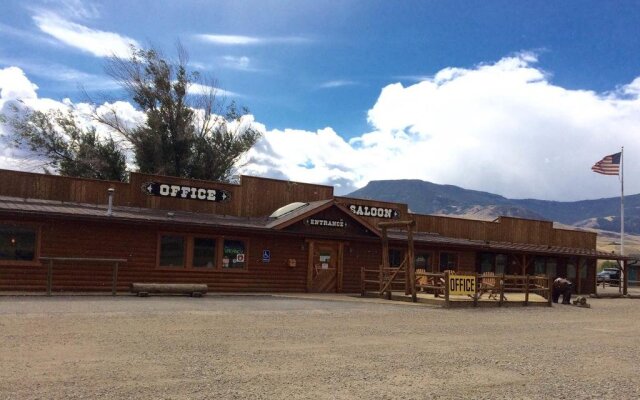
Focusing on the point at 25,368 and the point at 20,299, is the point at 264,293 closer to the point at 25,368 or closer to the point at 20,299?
the point at 20,299

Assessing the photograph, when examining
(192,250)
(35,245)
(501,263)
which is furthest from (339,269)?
(35,245)

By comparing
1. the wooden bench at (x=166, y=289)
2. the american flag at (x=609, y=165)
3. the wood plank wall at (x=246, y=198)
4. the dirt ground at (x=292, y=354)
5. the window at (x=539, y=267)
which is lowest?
the dirt ground at (x=292, y=354)

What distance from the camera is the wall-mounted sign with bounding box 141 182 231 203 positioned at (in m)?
20.4

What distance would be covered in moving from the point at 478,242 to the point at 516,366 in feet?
65.6

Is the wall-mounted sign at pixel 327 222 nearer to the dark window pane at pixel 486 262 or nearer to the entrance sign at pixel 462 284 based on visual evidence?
the entrance sign at pixel 462 284

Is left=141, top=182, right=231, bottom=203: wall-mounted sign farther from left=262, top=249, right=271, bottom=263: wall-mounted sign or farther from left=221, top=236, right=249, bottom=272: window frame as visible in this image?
left=262, top=249, right=271, bottom=263: wall-mounted sign

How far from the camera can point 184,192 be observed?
822 inches

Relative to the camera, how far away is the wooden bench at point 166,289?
664 inches

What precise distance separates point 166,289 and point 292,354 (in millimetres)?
9655

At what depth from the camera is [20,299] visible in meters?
14.6

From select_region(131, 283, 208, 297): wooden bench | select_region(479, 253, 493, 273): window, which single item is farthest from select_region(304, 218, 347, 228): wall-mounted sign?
select_region(479, 253, 493, 273): window

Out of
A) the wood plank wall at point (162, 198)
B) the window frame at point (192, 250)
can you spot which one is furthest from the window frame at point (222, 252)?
the wood plank wall at point (162, 198)

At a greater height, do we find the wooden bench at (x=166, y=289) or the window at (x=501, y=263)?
the window at (x=501, y=263)

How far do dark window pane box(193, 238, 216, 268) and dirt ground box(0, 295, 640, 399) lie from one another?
5439 millimetres
